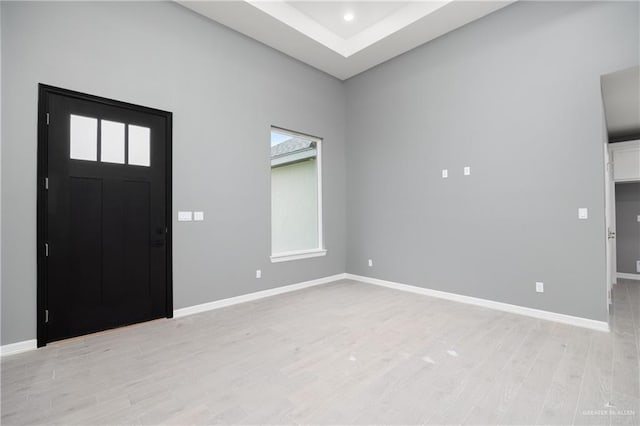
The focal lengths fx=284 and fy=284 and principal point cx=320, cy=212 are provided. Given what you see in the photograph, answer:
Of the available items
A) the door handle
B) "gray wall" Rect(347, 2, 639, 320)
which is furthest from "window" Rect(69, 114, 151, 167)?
"gray wall" Rect(347, 2, 639, 320)

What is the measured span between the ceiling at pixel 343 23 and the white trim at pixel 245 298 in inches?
147

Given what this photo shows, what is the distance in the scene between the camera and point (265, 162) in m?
4.32

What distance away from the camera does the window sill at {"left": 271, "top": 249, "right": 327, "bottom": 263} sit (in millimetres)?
4438

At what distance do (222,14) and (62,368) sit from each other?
4096 millimetres

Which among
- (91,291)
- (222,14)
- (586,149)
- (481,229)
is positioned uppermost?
(222,14)

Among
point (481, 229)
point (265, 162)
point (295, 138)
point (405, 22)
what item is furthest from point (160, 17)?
point (481, 229)

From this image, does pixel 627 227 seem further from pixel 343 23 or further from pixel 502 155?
pixel 343 23

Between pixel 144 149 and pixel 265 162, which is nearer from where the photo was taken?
pixel 144 149

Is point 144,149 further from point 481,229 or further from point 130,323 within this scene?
point 481,229

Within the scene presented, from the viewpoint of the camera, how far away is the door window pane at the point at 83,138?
111 inches

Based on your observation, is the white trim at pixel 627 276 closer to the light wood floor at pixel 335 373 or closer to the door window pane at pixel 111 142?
the light wood floor at pixel 335 373

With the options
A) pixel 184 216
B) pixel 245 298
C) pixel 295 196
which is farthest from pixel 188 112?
pixel 245 298

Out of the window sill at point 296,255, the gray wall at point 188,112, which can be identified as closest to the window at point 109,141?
the gray wall at point 188,112

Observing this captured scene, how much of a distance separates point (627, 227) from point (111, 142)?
8314mm
